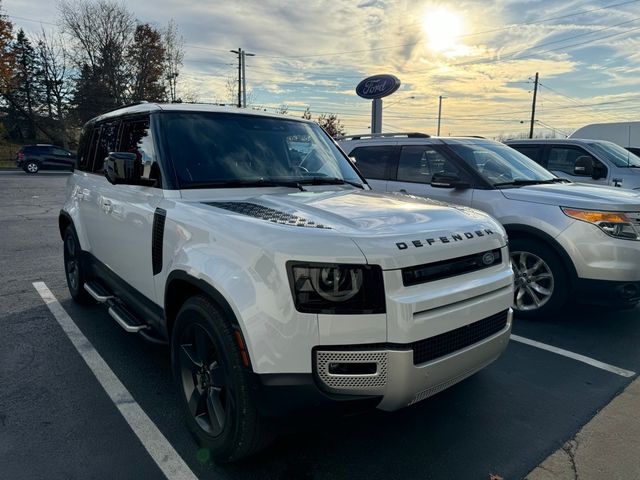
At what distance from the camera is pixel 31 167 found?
1102 inches

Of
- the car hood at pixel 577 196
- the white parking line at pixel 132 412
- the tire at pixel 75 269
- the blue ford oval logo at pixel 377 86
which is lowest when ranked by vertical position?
the white parking line at pixel 132 412

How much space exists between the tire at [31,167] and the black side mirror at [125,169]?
29.5m

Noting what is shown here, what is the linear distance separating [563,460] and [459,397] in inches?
30.0

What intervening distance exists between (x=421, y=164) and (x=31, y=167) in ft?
95.8

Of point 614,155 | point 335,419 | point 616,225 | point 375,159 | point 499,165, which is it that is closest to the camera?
point 335,419

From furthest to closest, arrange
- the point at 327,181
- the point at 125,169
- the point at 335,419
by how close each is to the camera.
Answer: the point at 327,181
the point at 125,169
the point at 335,419

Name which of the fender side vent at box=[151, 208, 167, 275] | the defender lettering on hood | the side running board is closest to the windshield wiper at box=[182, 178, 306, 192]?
the fender side vent at box=[151, 208, 167, 275]

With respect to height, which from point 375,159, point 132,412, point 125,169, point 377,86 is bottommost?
point 132,412

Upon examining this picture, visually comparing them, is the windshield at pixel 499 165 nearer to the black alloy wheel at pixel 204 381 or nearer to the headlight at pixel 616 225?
the headlight at pixel 616 225

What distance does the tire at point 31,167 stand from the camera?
91.2ft

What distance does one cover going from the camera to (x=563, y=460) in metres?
2.57

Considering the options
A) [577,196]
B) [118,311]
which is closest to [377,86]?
[577,196]

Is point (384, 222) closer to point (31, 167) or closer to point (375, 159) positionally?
point (375, 159)

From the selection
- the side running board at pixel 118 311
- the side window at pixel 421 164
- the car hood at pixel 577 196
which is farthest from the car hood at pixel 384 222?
the side window at pixel 421 164
